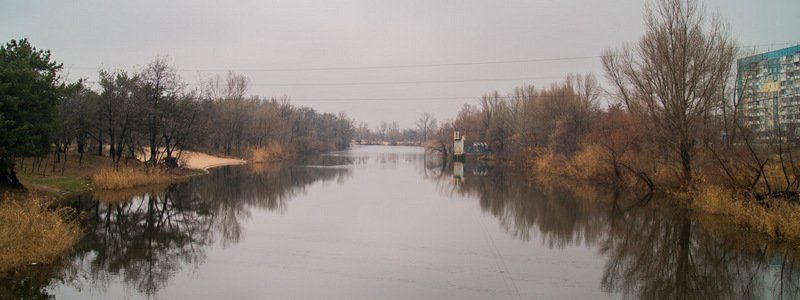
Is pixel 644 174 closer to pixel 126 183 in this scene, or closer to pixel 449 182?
pixel 449 182

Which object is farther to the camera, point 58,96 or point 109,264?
point 58,96

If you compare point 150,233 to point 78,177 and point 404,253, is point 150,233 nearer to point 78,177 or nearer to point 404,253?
point 404,253

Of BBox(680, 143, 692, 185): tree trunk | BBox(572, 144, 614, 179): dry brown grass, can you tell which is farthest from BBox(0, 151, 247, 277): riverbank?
BBox(572, 144, 614, 179): dry brown grass

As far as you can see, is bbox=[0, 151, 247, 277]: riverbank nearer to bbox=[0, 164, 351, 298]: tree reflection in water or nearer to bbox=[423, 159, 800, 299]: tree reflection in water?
bbox=[0, 164, 351, 298]: tree reflection in water

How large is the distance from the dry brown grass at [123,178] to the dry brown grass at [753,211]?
873 inches

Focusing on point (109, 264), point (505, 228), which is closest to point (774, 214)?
point (505, 228)

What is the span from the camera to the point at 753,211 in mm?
13805

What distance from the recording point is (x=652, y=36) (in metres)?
21.0

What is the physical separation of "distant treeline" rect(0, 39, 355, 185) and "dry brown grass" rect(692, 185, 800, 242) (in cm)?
1962

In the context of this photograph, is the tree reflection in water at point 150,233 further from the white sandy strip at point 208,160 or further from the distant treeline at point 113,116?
the white sandy strip at point 208,160

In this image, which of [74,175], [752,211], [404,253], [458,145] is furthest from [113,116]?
[458,145]

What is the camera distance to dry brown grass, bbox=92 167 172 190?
22.5m

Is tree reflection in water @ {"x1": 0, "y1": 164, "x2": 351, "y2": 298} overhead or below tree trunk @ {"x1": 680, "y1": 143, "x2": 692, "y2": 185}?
below

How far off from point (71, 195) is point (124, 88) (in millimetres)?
9895
